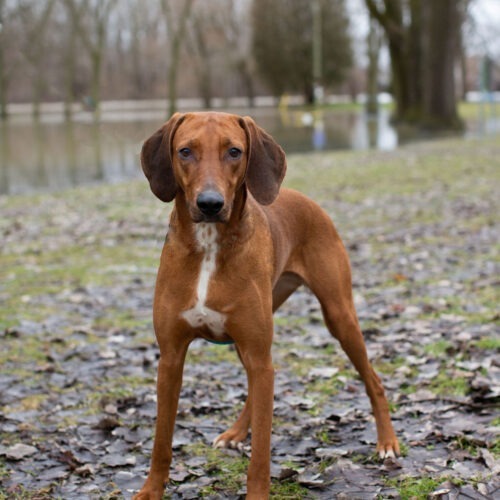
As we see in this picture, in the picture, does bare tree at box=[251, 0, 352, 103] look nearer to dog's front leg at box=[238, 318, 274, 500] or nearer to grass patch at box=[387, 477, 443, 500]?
grass patch at box=[387, 477, 443, 500]

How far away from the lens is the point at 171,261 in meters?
3.56

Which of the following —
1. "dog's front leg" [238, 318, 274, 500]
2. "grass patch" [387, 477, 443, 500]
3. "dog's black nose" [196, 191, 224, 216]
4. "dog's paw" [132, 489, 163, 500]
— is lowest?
"grass patch" [387, 477, 443, 500]

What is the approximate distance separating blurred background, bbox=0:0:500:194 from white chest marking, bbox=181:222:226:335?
581 inches

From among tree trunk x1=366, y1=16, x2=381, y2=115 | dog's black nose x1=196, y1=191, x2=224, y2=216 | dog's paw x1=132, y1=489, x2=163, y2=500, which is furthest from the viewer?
tree trunk x1=366, y1=16, x2=381, y2=115

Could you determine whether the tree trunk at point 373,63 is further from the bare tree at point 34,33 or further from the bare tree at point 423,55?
the bare tree at point 34,33

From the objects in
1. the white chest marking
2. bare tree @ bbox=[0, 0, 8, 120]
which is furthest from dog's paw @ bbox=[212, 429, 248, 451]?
bare tree @ bbox=[0, 0, 8, 120]

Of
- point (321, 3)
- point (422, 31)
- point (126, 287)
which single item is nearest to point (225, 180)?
point (126, 287)

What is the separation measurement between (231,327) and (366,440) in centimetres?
144

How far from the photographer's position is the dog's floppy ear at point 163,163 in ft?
11.5

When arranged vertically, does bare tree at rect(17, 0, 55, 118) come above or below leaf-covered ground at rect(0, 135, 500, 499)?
above

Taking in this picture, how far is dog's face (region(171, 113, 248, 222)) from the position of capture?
325 cm

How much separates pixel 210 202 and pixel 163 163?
1.35 feet

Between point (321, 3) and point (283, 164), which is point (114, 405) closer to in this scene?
point (283, 164)

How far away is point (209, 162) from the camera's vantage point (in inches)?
130
